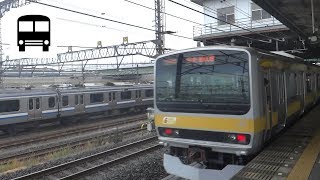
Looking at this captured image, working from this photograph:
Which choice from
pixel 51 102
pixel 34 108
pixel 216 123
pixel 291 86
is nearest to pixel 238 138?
pixel 216 123

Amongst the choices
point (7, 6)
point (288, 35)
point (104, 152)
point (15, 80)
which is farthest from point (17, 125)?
point (15, 80)

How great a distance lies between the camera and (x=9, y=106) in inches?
803

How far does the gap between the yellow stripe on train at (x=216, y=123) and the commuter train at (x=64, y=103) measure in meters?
14.4

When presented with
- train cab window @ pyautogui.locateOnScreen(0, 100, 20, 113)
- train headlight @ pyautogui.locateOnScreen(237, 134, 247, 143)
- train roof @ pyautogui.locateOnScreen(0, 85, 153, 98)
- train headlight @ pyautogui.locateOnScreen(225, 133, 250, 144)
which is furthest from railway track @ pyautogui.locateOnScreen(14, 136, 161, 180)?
train roof @ pyautogui.locateOnScreen(0, 85, 153, 98)

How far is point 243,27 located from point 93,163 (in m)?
20.4

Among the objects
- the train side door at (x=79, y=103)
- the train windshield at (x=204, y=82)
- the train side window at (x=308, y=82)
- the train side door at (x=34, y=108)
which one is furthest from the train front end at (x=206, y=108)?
the train side door at (x=79, y=103)

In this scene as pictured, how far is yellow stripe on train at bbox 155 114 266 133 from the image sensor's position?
7.16 m

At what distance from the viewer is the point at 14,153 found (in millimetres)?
15117

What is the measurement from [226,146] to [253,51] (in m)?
1.90

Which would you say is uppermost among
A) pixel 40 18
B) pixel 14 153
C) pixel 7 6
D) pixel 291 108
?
pixel 7 6

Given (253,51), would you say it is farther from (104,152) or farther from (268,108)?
(104,152)

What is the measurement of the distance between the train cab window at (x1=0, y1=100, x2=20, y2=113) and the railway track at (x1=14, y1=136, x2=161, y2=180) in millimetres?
8915

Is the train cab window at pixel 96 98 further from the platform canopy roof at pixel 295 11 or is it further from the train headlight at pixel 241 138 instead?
the train headlight at pixel 241 138

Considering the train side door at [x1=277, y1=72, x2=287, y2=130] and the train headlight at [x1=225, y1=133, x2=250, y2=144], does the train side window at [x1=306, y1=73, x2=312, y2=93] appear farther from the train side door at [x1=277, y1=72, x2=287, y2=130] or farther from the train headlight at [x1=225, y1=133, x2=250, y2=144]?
the train headlight at [x1=225, y1=133, x2=250, y2=144]
